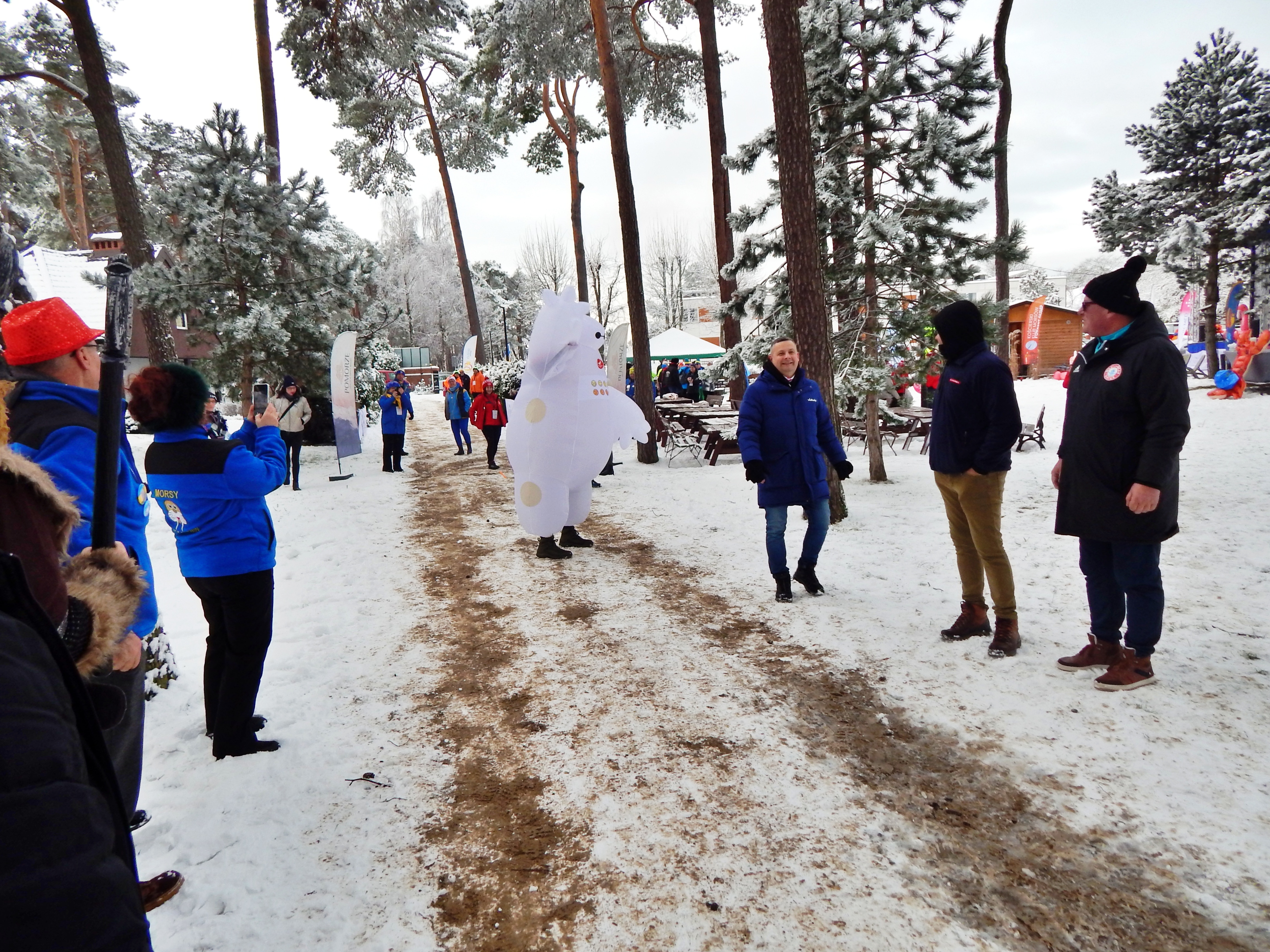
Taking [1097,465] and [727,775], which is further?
[1097,465]

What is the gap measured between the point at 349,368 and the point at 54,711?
13.3 m

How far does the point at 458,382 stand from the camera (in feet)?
54.3

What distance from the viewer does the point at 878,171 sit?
9.40 metres

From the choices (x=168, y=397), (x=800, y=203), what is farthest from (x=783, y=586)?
(x=800, y=203)

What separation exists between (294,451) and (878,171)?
9856 millimetres

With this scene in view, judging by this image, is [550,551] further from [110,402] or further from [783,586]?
[110,402]

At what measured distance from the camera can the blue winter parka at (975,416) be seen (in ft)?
13.7

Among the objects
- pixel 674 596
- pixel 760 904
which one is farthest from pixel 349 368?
pixel 760 904

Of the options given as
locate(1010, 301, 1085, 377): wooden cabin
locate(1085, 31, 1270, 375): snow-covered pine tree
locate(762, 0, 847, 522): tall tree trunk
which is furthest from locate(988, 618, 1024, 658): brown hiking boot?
locate(1010, 301, 1085, 377): wooden cabin

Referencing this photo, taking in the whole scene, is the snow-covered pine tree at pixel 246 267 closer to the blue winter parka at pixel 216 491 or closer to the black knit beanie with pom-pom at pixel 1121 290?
the blue winter parka at pixel 216 491

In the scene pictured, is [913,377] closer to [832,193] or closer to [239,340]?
[832,193]

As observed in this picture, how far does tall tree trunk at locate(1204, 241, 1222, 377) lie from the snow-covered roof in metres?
32.7

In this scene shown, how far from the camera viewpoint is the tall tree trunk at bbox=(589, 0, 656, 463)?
13.0m

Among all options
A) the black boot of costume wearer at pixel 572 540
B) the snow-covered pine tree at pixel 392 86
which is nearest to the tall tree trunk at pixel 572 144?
the snow-covered pine tree at pixel 392 86
